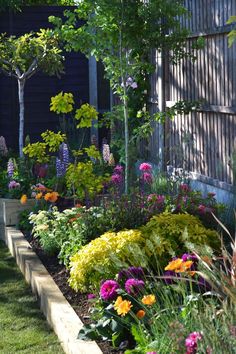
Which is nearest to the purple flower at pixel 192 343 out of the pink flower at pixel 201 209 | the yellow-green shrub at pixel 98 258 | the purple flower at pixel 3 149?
the yellow-green shrub at pixel 98 258

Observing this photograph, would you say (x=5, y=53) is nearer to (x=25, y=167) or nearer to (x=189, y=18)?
(x=25, y=167)

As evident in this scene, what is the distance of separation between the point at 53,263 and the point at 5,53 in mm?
4621

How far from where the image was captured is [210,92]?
8.48 metres

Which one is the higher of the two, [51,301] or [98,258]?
[98,258]

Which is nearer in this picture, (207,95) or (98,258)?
(98,258)

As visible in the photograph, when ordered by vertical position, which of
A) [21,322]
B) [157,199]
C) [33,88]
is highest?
[33,88]

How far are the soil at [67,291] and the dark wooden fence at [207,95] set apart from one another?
1726 millimetres

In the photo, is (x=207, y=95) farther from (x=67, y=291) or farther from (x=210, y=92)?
(x=67, y=291)

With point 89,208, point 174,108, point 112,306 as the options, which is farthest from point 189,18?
point 112,306

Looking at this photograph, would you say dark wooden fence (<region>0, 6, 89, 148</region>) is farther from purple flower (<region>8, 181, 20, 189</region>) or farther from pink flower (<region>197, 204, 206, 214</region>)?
pink flower (<region>197, 204, 206, 214</region>)

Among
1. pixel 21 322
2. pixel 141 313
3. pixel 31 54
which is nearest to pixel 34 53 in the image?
pixel 31 54

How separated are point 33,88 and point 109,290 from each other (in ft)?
28.9

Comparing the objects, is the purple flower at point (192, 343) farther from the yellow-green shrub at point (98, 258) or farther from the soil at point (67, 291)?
the yellow-green shrub at point (98, 258)

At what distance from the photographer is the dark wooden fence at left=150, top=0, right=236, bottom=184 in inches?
314
